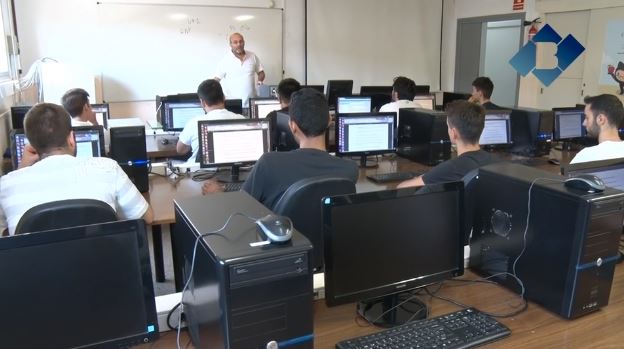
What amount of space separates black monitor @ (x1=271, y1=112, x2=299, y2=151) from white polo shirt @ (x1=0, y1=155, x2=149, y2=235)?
A: 6.37 ft

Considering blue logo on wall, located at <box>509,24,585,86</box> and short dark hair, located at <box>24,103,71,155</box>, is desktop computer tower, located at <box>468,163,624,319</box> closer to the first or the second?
short dark hair, located at <box>24,103,71,155</box>

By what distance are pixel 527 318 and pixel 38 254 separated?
1.27 m

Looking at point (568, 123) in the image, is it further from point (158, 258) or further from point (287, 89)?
point (158, 258)

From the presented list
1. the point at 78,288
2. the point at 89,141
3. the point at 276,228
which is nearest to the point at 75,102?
the point at 89,141

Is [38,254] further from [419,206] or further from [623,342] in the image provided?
[623,342]

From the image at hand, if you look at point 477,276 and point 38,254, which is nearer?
point 38,254

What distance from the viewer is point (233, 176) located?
3334 mm

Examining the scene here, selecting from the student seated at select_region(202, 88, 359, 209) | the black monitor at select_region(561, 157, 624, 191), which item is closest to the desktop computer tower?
the black monitor at select_region(561, 157, 624, 191)

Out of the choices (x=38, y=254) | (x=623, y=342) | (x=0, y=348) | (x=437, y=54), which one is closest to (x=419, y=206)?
(x=623, y=342)

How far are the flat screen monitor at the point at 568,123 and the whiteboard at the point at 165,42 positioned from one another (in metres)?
4.00

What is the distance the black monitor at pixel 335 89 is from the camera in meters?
5.96

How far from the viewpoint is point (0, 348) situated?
3.41ft

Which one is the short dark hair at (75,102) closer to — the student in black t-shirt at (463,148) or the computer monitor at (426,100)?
the student in black t-shirt at (463,148)

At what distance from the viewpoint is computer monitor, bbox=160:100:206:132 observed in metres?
4.67
